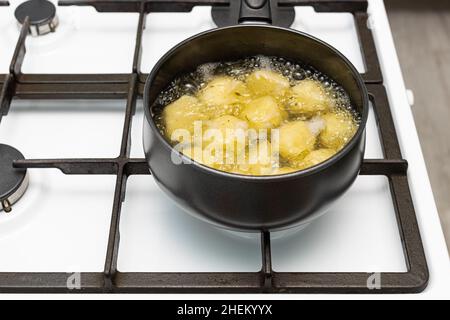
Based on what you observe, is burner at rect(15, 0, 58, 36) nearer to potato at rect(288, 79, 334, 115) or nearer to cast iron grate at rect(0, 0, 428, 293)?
cast iron grate at rect(0, 0, 428, 293)

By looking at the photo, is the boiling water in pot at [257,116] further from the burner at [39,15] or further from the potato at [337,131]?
the burner at [39,15]

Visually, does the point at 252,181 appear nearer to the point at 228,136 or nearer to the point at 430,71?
the point at 228,136

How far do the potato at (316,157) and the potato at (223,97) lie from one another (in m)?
0.09

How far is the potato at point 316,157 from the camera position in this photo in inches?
21.8

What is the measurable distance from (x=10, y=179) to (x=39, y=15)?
26cm

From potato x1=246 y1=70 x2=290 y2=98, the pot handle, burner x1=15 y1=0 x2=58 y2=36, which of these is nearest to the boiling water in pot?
potato x1=246 y1=70 x2=290 y2=98

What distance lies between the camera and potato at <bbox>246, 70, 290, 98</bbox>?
628 mm

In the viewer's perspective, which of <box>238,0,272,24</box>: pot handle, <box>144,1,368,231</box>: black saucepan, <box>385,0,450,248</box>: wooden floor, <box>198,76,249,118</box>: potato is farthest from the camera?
<box>385,0,450,248</box>: wooden floor

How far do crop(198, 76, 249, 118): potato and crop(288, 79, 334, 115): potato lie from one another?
5 cm

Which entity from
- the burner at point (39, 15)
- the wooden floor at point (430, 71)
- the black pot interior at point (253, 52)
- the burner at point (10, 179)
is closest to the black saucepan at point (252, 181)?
the black pot interior at point (253, 52)

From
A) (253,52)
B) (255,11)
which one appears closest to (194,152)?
(253,52)
